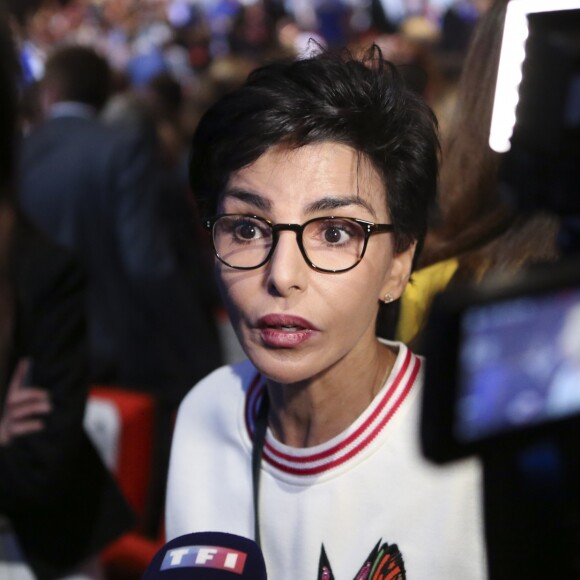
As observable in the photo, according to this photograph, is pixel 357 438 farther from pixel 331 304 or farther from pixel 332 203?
pixel 332 203

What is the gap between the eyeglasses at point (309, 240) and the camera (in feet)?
4.54

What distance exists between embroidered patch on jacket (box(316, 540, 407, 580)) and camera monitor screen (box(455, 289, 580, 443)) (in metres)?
0.58

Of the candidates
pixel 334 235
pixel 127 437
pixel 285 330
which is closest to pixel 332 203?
pixel 334 235

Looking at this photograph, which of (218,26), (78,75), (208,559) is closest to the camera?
(208,559)

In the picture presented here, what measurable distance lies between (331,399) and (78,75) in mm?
3146

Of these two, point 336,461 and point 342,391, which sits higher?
point 342,391

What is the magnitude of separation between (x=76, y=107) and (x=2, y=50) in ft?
9.42

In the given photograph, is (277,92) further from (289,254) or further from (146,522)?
Result: (146,522)

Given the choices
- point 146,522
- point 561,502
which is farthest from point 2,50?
point 146,522

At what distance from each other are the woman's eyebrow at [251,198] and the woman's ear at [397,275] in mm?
229

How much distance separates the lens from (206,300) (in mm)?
5066

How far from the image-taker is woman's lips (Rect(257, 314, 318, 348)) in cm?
137

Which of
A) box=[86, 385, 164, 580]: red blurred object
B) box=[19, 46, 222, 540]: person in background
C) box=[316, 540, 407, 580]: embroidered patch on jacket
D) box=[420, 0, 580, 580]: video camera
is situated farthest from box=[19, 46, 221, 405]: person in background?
box=[420, 0, 580, 580]: video camera

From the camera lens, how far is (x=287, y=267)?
136 cm
